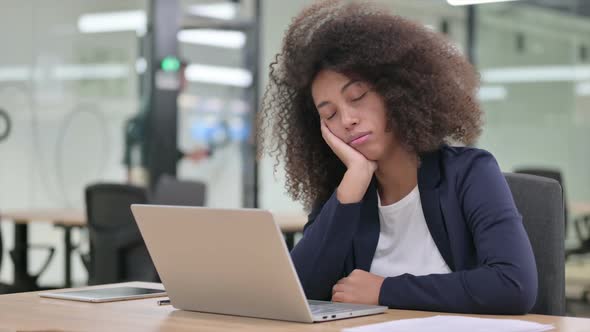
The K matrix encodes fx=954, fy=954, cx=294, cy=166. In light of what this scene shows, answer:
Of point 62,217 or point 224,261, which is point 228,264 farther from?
point 62,217

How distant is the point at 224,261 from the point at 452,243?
563 millimetres

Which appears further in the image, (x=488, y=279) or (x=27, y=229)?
(x=27, y=229)

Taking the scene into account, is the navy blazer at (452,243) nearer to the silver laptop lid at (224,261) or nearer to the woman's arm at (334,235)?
the woman's arm at (334,235)

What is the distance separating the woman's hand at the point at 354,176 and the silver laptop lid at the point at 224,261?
44 cm

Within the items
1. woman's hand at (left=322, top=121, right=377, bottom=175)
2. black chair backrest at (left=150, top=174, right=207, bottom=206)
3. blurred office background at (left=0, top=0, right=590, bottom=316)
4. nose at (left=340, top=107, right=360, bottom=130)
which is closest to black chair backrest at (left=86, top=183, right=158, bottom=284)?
black chair backrest at (left=150, top=174, right=207, bottom=206)

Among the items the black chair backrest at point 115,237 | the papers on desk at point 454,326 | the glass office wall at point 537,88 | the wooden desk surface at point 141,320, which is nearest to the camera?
the papers on desk at point 454,326

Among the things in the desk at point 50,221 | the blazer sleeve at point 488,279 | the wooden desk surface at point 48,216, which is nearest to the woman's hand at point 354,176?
the blazer sleeve at point 488,279

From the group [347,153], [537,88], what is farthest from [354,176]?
[537,88]

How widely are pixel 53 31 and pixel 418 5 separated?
3.09 metres

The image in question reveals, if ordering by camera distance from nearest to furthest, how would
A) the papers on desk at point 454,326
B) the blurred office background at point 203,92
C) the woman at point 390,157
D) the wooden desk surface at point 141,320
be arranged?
the papers on desk at point 454,326 < the wooden desk surface at point 141,320 < the woman at point 390,157 < the blurred office background at point 203,92

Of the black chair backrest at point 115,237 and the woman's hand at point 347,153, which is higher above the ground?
the woman's hand at point 347,153

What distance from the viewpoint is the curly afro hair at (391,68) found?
2.12m

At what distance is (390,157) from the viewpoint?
2170 mm

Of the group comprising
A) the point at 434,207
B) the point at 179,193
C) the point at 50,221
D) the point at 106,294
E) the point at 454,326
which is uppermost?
the point at 434,207
